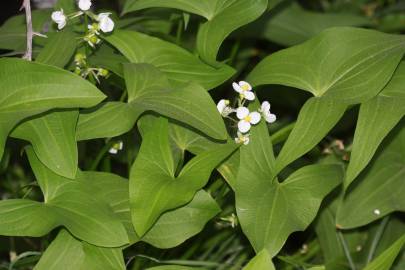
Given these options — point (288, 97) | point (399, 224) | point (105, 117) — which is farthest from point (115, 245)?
point (288, 97)

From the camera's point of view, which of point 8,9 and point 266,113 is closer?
point 266,113

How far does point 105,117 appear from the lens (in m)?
0.91

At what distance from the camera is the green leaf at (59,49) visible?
0.95 metres

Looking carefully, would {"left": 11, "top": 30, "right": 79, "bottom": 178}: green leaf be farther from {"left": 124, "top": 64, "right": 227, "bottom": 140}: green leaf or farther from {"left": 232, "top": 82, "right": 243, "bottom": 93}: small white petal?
{"left": 232, "top": 82, "right": 243, "bottom": 93}: small white petal

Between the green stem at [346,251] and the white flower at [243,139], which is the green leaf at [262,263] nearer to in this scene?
the white flower at [243,139]

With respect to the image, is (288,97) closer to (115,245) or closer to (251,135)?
(251,135)

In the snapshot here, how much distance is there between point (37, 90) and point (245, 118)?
0.82ft

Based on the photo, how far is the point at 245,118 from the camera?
92cm

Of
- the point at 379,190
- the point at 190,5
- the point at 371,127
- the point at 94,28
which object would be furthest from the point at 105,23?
the point at 379,190

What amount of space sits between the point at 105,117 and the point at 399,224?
0.60 m

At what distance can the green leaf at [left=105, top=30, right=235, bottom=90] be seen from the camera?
3.25 feet

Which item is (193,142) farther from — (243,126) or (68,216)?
(68,216)

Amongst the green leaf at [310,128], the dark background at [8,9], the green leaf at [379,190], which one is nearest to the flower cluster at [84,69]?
the green leaf at [310,128]

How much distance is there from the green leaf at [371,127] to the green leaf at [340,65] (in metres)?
0.02
